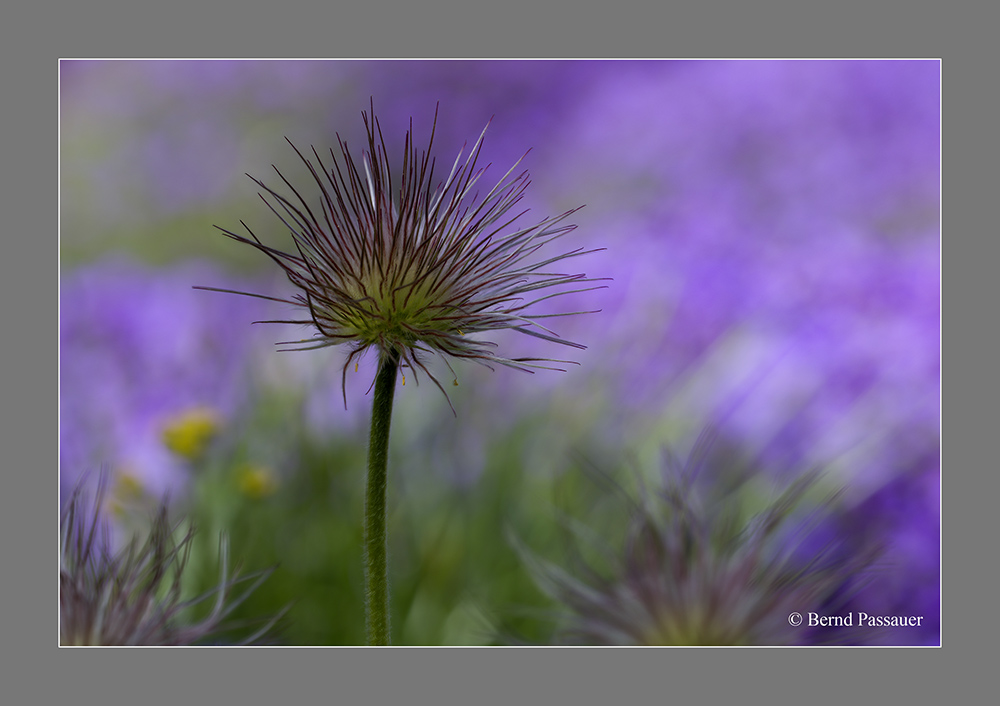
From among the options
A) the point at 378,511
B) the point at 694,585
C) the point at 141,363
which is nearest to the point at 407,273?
the point at 378,511

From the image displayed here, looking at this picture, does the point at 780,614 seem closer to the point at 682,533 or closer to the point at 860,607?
the point at 682,533

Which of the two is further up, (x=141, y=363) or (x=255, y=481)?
(x=141, y=363)

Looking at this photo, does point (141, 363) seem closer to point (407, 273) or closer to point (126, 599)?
point (126, 599)

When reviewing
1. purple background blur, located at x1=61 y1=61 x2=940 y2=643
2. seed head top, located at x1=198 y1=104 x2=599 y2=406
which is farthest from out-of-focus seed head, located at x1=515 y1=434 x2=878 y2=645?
seed head top, located at x1=198 y1=104 x2=599 y2=406

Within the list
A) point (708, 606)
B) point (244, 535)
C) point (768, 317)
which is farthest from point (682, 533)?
point (244, 535)

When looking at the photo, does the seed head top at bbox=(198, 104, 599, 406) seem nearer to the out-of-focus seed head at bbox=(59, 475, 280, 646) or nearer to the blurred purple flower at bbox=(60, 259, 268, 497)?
the out-of-focus seed head at bbox=(59, 475, 280, 646)

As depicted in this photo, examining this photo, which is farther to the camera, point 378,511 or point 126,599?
point 126,599
